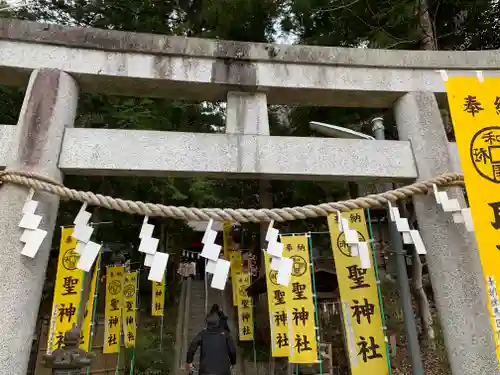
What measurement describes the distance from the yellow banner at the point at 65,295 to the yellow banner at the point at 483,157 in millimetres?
5453

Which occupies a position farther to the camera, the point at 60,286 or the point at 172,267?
the point at 172,267

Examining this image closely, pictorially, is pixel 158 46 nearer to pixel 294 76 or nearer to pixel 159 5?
pixel 294 76

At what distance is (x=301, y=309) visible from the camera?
21.6 feet

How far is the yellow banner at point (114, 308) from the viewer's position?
8.84 metres

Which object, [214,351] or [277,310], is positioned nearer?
[214,351]

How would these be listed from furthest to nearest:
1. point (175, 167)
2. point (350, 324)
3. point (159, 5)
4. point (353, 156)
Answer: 1. point (159, 5)
2. point (350, 324)
3. point (353, 156)
4. point (175, 167)

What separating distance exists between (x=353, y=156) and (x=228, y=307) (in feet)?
35.3

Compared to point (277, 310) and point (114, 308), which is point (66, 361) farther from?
point (114, 308)

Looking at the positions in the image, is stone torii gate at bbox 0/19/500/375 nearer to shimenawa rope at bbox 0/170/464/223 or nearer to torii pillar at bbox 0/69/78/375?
torii pillar at bbox 0/69/78/375

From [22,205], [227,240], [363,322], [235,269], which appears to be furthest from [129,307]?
[22,205]

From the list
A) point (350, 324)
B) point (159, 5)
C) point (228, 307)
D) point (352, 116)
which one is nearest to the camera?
point (350, 324)

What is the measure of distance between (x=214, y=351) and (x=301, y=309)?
1.76 metres

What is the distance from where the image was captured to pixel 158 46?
13.2ft

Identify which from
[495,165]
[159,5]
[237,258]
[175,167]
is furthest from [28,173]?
[159,5]
